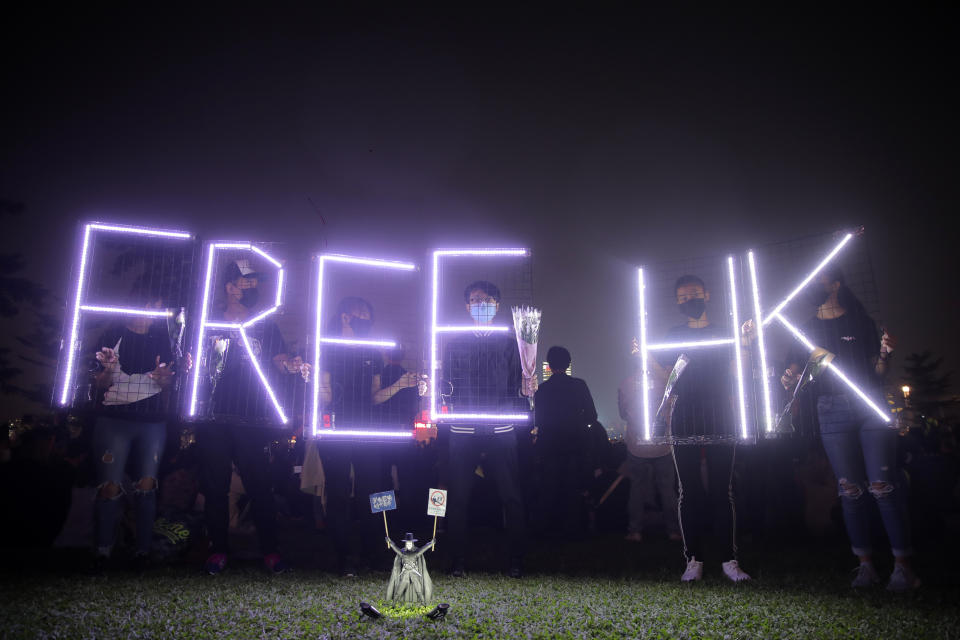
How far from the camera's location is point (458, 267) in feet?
16.9

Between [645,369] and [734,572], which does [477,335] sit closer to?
[645,369]

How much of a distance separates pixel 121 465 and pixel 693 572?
181 inches

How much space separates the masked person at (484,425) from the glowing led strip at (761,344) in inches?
71.1

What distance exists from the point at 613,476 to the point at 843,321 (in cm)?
411

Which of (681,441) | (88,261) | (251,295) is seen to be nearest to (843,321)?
(681,441)

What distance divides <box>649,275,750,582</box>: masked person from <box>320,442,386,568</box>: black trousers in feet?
8.20

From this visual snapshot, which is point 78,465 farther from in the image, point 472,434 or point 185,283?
point 472,434

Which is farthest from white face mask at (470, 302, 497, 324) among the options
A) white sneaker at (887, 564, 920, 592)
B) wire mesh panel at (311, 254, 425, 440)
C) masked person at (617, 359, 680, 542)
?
white sneaker at (887, 564, 920, 592)

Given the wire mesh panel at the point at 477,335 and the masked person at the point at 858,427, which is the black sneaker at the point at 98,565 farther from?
the masked person at the point at 858,427

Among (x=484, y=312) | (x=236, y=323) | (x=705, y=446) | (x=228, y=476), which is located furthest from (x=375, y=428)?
(x=705, y=446)

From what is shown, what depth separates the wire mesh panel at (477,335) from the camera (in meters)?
4.69

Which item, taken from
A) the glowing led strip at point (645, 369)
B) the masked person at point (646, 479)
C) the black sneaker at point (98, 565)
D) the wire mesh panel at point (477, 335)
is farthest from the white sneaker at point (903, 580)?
the black sneaker at point (98, 565)

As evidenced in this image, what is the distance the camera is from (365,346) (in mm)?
5094

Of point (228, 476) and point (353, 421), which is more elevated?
point (353, 421)
